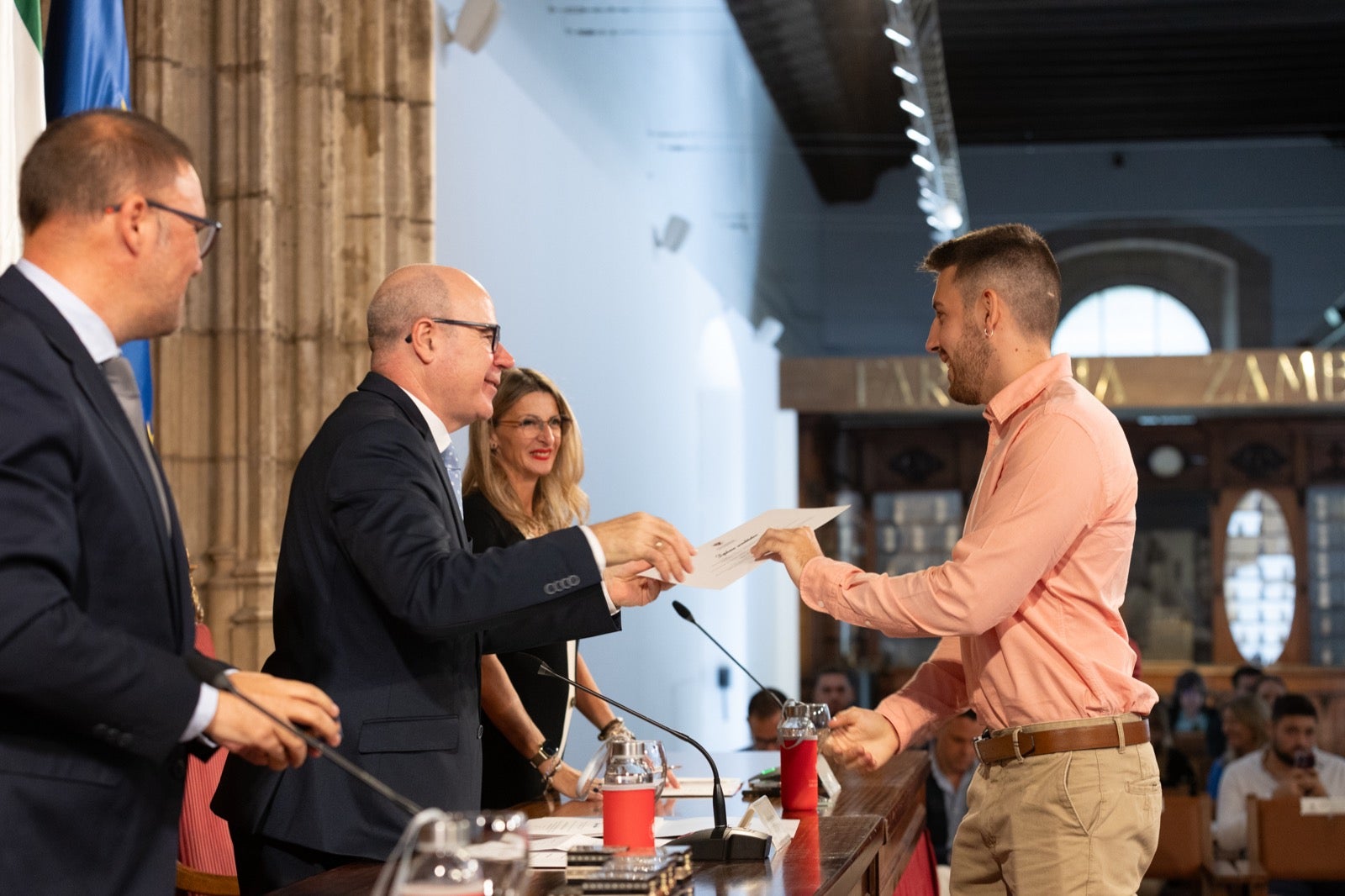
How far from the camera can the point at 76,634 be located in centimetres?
Result: 147

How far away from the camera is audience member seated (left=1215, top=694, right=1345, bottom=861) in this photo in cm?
593

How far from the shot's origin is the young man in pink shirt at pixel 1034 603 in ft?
7.64

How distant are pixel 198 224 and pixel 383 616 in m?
0.66

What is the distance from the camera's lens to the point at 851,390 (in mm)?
12148

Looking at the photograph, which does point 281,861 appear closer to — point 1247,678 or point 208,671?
point 208,671

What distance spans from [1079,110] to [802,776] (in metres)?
12.5

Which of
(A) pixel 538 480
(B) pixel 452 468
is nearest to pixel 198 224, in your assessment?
(B) pixel 452 468

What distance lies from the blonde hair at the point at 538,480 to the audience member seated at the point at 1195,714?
6147mm

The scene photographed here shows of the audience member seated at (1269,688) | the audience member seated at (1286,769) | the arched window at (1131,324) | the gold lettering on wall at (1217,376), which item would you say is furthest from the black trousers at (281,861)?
the arched window at (1131,324)

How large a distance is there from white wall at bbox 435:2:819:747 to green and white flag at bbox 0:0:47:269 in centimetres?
183

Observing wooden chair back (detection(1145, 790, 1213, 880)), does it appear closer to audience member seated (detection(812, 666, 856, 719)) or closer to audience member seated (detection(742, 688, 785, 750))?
audience member seated (detection(742, 688, 785, 750))

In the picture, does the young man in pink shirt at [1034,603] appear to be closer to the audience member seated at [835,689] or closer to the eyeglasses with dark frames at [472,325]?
the eyeglasses with dark frames at [472,325]

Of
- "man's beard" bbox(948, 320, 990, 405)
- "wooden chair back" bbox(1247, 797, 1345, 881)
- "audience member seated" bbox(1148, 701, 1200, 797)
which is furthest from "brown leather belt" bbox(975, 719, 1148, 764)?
"audience member seated" bbox(1148, 701, 1200, 797)

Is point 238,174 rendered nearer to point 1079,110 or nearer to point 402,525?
point 402,525
